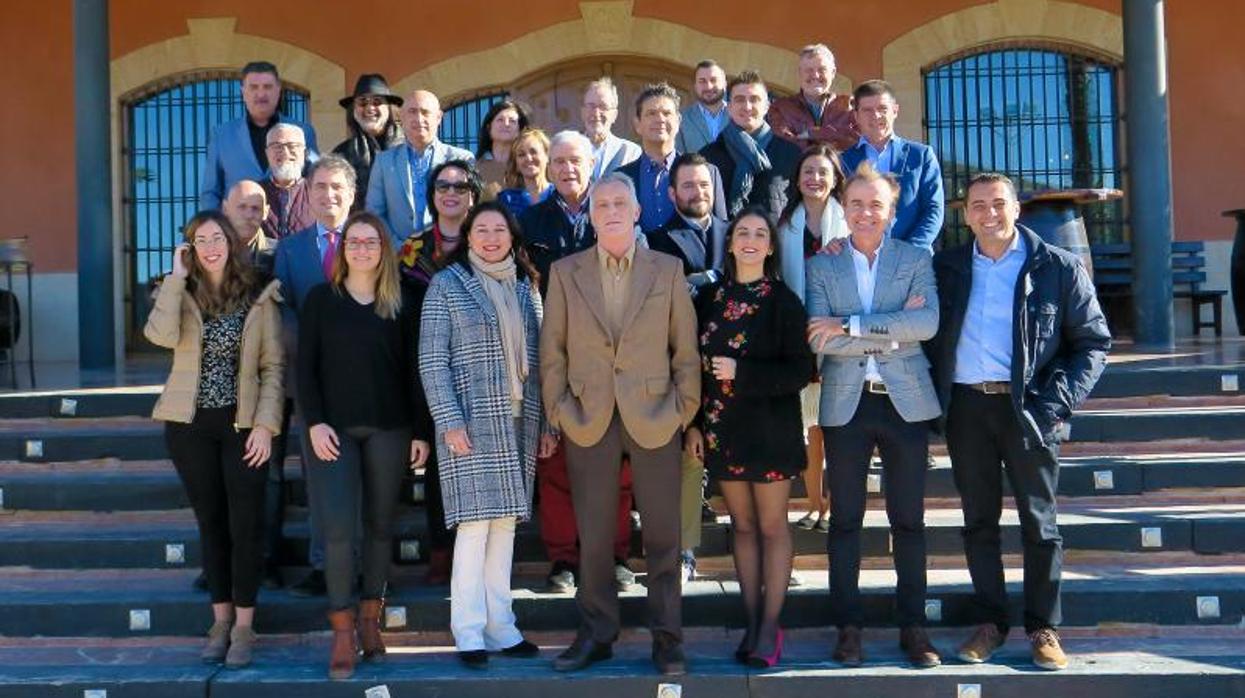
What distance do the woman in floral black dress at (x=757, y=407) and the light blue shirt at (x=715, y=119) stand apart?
61.1 inches

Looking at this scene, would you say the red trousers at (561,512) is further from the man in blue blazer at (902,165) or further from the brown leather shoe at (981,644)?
the man in blue blazer at (902,165)

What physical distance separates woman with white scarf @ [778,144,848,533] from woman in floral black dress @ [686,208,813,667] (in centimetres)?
31

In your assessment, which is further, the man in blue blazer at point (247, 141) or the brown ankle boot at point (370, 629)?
the man in blue blazer at point (247, 141)

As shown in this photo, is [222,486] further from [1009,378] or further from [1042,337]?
[1042,337]

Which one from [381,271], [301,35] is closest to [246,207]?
[381,271]

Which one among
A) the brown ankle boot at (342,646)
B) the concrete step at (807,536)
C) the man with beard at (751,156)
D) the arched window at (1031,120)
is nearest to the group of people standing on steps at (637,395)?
the brown ankle boot at (342,646)

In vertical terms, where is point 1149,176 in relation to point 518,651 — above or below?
above

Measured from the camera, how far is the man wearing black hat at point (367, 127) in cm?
577

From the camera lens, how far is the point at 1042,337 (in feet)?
14.0

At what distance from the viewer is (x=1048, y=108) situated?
422 inches

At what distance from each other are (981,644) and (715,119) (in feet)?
9.31

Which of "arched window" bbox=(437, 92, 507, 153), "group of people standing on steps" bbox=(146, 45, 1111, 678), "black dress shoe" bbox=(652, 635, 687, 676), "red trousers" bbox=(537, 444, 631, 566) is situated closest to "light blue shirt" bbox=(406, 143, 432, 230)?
"group of people standing on steps" bbox=(146, 45, 1111, 678)

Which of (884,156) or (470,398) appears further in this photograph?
(884,156)

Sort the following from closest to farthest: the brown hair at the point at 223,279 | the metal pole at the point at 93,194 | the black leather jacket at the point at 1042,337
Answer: the black leather jacket at the point at 1042,337, the brown hair at the point at 223,279, the metal pole at the point at 93,194
